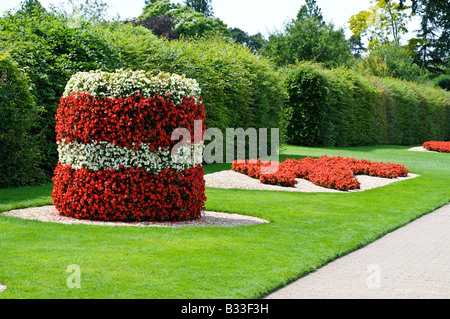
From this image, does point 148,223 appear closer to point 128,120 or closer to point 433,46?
point 128,120

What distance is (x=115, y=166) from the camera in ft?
26.5

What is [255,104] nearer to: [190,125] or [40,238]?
[190,125]

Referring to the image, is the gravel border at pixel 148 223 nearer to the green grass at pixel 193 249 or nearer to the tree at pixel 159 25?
the green grass at pixel 193 249

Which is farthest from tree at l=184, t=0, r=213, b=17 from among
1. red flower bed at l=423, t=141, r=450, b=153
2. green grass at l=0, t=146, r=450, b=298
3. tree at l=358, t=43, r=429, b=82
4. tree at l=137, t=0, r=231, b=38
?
green grass at l=0, t=146, r=450, b=298

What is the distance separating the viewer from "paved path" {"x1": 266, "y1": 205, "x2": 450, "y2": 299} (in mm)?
4996

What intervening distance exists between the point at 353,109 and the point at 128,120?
2285 cm

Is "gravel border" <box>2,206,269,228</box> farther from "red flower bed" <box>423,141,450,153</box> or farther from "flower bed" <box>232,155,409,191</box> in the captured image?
"red flower bed" <box>423,141,450,153</box>

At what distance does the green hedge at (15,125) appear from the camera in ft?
36.4

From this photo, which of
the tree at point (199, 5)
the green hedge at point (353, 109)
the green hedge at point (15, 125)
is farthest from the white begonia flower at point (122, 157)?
the tree at point (199, 5)

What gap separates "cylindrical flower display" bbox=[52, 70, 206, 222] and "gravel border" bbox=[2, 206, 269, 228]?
7.3 inches

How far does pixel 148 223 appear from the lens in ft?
27.0

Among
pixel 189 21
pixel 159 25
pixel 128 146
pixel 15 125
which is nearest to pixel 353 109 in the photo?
pixel 15 125

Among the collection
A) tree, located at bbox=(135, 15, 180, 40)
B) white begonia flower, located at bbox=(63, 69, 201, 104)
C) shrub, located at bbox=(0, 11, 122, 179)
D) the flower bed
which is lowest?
the flower bed

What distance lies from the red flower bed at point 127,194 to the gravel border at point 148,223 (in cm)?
16
